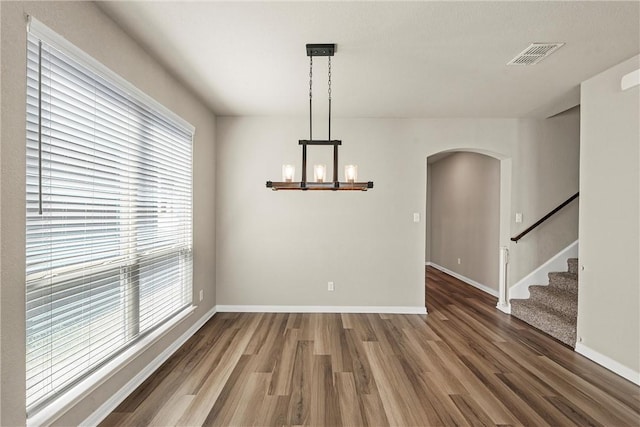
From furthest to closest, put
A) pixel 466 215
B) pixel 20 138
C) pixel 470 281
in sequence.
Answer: pixel 466 215, pixel 470 281, pixel 20 138

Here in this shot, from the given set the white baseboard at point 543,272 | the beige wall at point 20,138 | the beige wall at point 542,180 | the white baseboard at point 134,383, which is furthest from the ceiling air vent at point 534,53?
the white baseboard at point 134,383

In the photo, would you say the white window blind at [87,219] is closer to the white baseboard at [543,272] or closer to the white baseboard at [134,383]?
the white baseboard at [134,383]

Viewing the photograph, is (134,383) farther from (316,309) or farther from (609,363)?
(609,363)

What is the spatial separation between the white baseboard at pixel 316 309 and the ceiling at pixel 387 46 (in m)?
2.70

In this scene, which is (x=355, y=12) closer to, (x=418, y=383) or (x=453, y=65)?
(x=453, y=65)

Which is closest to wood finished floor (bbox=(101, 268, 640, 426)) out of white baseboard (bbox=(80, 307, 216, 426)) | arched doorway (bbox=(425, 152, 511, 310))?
white baseboard (bbox=(80, 307, 216, 426))

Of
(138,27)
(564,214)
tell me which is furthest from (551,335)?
(138,27)

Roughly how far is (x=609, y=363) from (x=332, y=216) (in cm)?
317

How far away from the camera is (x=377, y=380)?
8.76ft

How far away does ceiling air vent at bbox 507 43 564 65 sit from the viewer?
253 cm

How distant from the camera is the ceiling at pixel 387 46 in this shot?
6.95 ft

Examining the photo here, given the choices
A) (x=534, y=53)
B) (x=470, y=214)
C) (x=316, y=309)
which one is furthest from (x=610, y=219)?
(x=470, y=214)

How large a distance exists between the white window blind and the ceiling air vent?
3.10m

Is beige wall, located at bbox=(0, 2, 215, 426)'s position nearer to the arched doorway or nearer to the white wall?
the white wall
